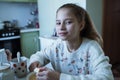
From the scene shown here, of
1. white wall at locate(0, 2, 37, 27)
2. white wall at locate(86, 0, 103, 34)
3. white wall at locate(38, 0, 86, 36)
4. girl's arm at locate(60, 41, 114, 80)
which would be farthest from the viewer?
white wall at locate(0, 2, 37, 27)

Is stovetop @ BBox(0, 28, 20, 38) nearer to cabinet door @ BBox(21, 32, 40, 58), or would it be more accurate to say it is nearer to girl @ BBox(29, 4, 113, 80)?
cabinet door @ BBox(21, 32, 40, 58)

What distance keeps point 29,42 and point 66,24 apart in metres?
2.73

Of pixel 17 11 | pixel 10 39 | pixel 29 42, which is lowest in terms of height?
pixel 29 42

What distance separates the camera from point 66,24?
873 mm

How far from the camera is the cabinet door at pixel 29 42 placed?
3.38m

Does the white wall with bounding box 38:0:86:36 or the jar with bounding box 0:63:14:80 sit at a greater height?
the white wall with bounding box 38:0:86:36

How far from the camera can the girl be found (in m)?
0.77

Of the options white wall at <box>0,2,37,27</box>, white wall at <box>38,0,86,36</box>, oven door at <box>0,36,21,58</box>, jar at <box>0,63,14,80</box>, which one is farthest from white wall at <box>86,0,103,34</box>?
jar at <box>0,63,14,80</box>

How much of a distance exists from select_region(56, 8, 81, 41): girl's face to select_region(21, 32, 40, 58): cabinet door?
8.30 ft

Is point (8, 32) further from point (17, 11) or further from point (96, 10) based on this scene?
point (96, 10)

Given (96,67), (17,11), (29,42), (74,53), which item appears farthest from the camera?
(17,11)

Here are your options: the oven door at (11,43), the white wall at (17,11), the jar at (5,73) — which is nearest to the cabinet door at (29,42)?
the oven door at (11,43)

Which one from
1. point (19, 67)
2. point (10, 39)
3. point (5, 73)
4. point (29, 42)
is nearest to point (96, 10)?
point (29, 42)

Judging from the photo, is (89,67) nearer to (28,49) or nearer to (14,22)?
(28,49)
